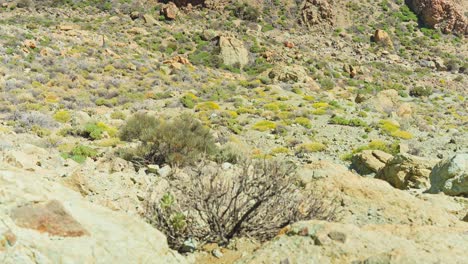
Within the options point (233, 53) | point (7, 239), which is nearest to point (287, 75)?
point (233, 53)

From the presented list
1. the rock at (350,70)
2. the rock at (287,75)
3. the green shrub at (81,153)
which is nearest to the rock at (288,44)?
the rock at (350,70)

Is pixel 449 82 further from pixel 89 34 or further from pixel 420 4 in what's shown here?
pixel 89 34

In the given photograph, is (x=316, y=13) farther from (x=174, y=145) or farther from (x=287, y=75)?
(x=174, y=145)

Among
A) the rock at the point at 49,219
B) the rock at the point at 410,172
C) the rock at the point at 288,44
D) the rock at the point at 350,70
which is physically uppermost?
the rock at the point at 49,219

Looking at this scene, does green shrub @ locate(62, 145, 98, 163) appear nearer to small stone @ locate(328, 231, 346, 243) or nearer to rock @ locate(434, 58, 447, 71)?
small stone @ locate(328, 231, 346, 243)

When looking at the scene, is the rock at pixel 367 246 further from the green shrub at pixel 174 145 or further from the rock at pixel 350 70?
the rock at pixel 350 70

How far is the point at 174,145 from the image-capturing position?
1015 cm

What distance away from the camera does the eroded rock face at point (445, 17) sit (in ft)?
166

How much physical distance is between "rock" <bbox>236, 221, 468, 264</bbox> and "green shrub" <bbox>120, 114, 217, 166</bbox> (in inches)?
212

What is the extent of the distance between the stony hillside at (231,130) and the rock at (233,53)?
191 mm

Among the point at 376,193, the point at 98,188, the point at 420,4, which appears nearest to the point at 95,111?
the point at 98,188

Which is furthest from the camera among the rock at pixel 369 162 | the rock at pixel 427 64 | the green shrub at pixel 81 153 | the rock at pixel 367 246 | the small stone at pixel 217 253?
the rock at pixel 427 64

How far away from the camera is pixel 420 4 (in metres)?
53.2

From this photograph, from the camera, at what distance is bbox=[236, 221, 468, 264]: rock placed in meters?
3.21
